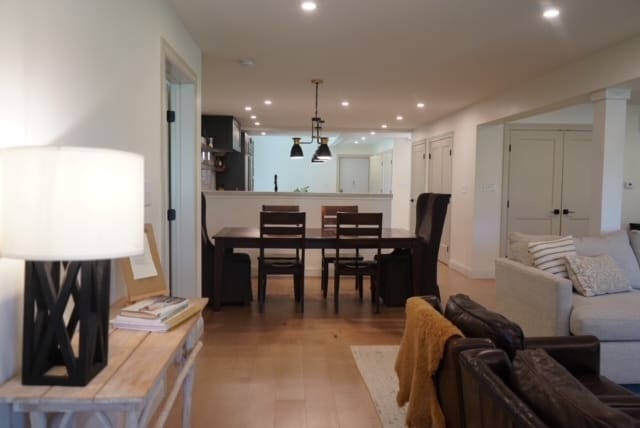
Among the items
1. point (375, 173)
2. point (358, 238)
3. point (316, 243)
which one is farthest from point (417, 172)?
point (316, 243)

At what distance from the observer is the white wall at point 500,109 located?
3.65 m

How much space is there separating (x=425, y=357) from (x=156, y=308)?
3.60 ft

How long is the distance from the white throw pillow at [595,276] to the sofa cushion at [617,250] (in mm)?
167

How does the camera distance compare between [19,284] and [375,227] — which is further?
[375,227]

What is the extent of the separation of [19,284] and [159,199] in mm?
1405

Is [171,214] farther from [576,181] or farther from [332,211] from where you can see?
[576,181]

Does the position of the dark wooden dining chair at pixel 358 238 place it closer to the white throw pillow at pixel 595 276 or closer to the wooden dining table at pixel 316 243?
the wooden dining table at pixel 316 243

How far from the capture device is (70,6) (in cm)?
166

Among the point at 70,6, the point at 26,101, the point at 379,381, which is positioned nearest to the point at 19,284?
the point at 26,101

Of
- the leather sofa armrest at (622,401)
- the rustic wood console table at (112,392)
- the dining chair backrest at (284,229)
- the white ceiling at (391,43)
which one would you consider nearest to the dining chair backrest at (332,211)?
the dining chair backrest at (284,229)

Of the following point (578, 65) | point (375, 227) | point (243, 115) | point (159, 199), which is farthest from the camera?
point (243, 115)

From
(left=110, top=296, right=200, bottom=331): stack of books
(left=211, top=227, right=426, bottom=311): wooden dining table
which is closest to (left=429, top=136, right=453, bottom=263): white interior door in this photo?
(left=211, top=227, right=426, bottom=311): wooden dining table

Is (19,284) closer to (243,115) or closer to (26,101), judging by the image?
(26,101)

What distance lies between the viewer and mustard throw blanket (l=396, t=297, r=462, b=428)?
5.92 ft
